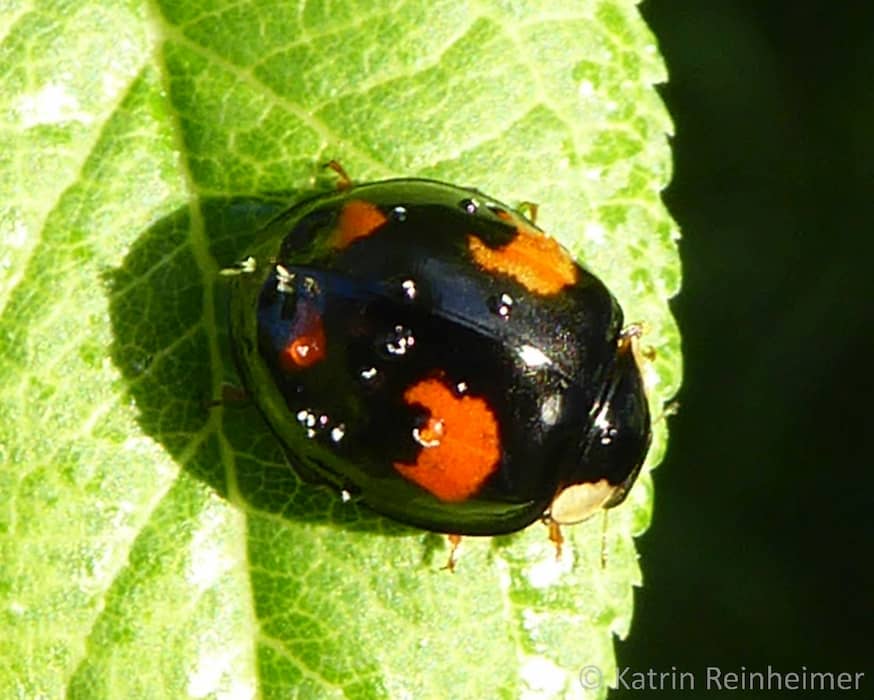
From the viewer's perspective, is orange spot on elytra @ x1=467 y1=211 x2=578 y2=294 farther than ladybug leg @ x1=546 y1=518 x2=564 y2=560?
No

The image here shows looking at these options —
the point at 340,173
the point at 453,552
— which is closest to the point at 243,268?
the point at 340,173

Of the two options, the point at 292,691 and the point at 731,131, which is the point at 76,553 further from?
the point at 731,131

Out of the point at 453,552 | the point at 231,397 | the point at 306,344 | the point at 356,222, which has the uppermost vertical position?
the point at 356,222

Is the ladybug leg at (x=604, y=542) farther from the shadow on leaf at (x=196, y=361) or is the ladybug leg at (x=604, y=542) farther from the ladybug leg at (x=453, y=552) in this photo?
the shadow on leaf at (x=196, y=361)

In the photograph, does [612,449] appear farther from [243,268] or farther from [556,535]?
[243,268]

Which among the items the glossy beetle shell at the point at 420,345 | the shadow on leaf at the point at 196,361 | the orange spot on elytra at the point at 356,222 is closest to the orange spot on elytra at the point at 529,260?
the glossy beetle shell at the point at 420,345

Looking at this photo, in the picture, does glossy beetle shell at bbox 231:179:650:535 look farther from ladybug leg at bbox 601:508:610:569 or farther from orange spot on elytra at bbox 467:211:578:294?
ladybug leg at bbox 601:508:610:569

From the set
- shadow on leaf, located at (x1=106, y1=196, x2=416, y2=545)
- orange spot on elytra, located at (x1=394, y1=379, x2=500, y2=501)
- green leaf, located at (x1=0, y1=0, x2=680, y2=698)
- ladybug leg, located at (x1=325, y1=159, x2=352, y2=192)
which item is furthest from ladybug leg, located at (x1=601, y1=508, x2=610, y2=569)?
ladybug leg, located at (x1=325, y1=159, x2=352, y2=192)
